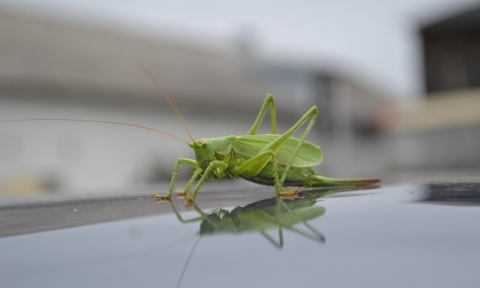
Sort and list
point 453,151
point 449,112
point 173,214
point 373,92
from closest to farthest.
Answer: point 173,214 → point 453,151 → point 449,112 → point 373,92

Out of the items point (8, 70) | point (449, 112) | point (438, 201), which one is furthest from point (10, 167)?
point (438, 201)

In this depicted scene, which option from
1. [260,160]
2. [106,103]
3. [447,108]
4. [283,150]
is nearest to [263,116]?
[283,150]

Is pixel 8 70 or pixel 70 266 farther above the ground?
pixel 8 70

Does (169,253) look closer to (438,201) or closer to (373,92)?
(438,201)

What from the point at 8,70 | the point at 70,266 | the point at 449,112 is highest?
the point at 8,70

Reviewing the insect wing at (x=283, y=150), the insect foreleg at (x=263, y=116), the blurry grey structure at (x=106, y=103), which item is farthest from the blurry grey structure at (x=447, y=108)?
the blurry grey structure at (x=106, y=103)

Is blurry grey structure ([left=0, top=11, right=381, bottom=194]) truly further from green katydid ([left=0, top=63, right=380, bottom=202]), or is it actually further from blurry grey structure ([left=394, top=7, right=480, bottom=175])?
green katydid ([left=0, top=63, right=380, bottom=202])
